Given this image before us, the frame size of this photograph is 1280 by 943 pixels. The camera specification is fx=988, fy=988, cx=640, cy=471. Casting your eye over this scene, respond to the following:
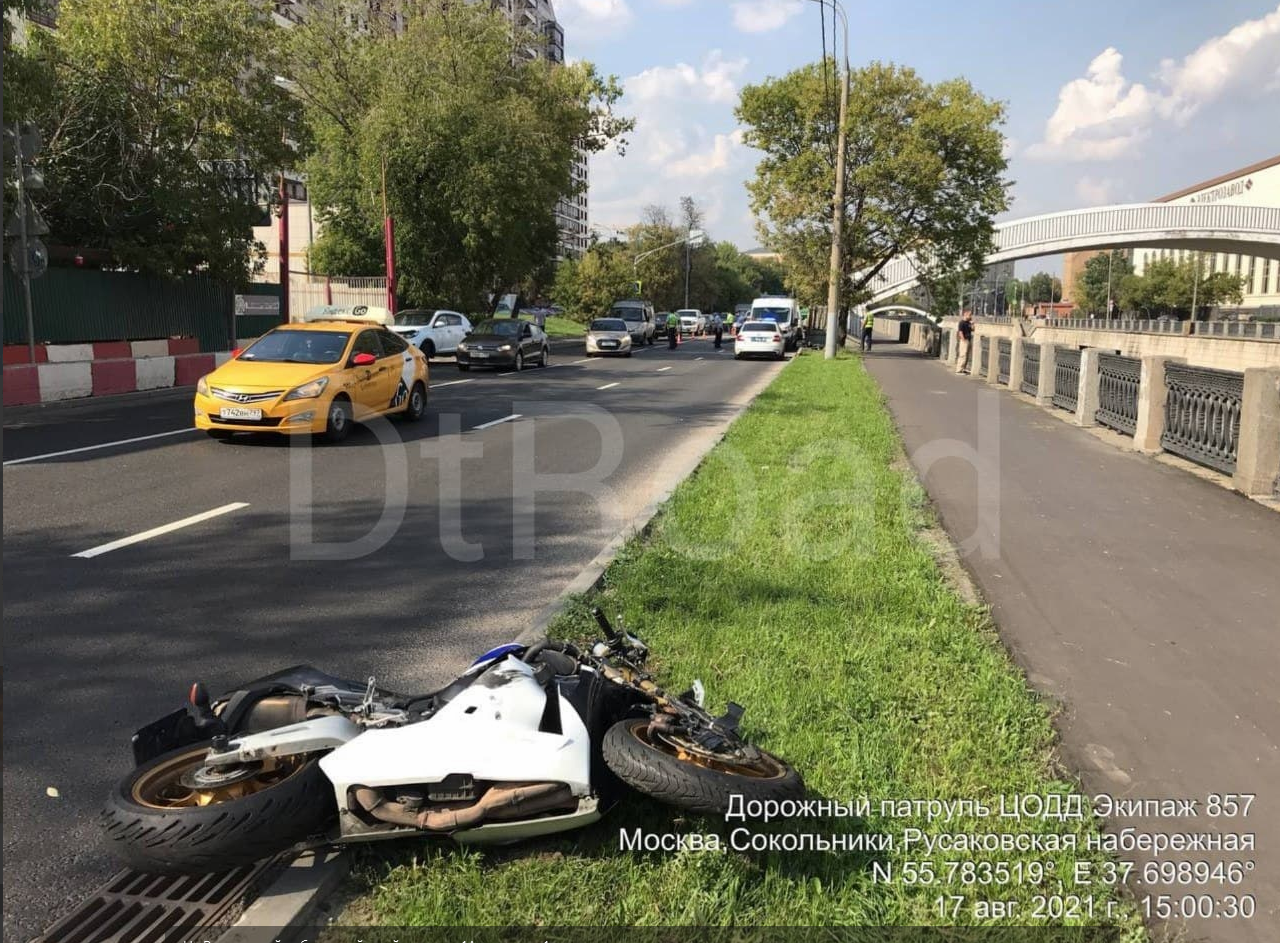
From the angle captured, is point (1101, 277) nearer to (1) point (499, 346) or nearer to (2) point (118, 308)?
(1) point (499, 346)

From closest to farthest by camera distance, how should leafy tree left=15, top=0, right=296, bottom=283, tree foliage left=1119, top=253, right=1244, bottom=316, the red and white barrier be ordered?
1. the red and white barrier
2. leafy tree left=15, top=0, right=296, bottom=283
3. tree foliage left=1119, top=253, right=1244, bottom=316

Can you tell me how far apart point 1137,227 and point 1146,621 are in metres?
72.8

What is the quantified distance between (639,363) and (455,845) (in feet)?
96.4

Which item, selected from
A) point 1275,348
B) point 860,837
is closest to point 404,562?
point 860,837

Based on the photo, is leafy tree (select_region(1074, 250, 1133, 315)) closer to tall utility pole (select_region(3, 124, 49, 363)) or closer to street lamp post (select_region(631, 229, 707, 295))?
street lamp post (select_region(631, 229, 707, 295))

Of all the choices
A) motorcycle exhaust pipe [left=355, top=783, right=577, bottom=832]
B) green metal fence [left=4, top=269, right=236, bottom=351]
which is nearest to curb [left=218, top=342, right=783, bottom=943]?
motorcycle exhaust pipe [left=355, top=783, right=577, bottom=832]

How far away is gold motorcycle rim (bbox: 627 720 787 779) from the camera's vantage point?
9.96ft

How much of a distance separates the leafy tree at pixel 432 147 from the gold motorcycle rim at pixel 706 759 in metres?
32.5

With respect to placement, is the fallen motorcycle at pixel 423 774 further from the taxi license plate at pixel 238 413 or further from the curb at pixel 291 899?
the taxi license plate at pixel 238 413

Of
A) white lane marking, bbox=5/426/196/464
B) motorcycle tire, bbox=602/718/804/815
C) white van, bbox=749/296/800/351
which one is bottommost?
motorcycle tire, bbox=602/718/804/815

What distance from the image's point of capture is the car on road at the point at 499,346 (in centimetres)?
2614

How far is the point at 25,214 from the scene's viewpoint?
1471 centimetres

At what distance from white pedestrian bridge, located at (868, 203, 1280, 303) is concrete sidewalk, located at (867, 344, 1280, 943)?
202ft

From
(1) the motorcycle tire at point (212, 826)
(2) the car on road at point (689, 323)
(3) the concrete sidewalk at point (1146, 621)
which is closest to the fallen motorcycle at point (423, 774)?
(1) the motorcycle tire at point (212, 826)
